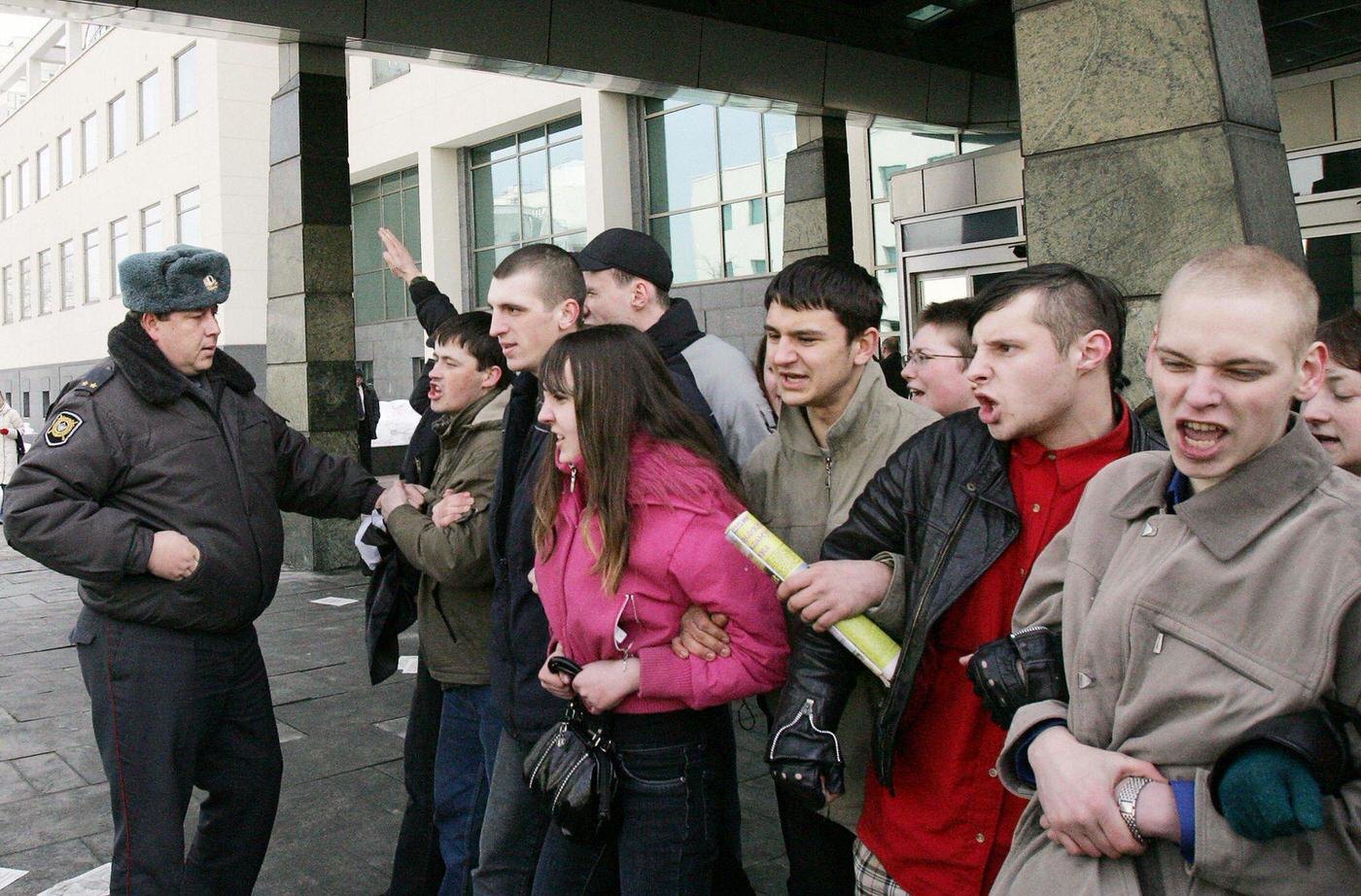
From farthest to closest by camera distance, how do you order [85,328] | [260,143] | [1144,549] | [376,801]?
[85,328]
[260,143]
[376,801]
[1144,549]

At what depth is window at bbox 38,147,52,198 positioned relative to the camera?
40.1 meters

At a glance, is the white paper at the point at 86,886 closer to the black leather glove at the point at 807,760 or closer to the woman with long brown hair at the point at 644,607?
the woman with long brown hair at the point at 644,607

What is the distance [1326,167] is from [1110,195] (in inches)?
303

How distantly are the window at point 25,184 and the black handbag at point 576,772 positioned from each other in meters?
47.3

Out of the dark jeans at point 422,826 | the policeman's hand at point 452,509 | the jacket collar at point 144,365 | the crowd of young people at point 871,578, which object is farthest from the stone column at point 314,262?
the policeman's hand at point 452,509

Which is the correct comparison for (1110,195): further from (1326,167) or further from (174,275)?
(1326,167)

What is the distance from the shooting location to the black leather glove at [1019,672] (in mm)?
1765

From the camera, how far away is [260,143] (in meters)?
29.1

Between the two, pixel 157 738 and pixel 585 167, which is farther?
pixel 585 167

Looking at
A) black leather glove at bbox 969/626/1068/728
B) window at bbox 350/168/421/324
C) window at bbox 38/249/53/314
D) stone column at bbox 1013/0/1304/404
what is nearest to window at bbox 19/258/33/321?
window at bbox 38/249/53/314

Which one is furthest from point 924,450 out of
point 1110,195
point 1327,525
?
point 1110,195

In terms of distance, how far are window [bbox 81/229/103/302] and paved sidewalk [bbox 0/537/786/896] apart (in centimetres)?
3185

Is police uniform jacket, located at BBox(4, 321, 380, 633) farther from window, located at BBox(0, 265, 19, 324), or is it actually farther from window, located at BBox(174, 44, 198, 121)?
window, located at BBox(0, 265, 19, 324)

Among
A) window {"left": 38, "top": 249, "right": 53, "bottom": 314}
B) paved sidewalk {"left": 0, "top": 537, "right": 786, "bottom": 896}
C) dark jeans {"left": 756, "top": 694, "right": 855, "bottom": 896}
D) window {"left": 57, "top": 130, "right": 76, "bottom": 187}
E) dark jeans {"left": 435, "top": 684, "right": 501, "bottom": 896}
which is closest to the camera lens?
dark jeans {"left": 756, "top": 694, "right": 855, "bottom": 896}
